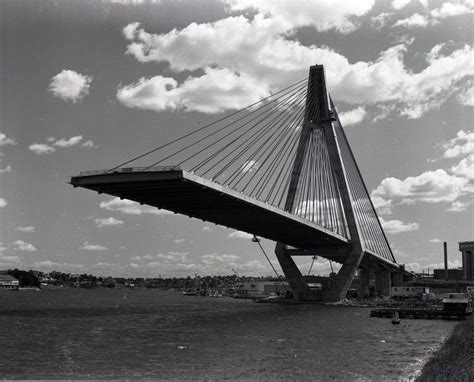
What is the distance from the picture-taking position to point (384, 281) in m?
137

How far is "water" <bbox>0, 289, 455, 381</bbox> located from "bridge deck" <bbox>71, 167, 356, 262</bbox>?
12.4 meters

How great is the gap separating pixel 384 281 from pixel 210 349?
10512 cm

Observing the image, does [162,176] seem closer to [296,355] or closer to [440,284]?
[296,355]

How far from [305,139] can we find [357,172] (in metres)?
14.7

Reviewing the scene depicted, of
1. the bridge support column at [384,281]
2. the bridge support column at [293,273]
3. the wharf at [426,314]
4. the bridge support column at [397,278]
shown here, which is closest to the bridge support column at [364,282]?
the bridge support column at [384,281]

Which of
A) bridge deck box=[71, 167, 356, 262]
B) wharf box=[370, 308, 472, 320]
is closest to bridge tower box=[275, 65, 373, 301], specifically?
bridge deck box=[71, 167, 356, 262]

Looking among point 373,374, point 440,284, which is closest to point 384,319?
point 373,374

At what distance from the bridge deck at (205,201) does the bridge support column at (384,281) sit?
4292cm

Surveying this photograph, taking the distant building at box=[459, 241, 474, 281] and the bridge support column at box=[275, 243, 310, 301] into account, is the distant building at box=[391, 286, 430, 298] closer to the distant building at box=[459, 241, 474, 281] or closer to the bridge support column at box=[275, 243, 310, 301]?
the bridge support column at box=[275, 243, 310, 301]

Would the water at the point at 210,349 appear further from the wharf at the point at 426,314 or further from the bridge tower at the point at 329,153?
the bridge tower at the point at 329,153

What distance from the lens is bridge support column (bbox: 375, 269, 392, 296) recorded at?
444 feet

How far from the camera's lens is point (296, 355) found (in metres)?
37.0

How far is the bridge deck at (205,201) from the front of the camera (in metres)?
54.3

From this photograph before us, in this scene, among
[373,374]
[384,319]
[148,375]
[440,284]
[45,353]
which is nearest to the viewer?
[148,375]
